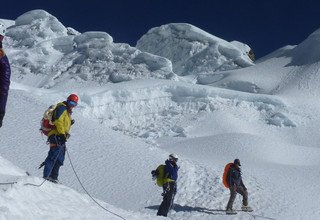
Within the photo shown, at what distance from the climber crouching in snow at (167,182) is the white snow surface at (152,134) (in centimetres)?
61

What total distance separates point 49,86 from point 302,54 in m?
20.7

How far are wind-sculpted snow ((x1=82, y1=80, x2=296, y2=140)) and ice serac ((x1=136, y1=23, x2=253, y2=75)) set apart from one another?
2746 cm

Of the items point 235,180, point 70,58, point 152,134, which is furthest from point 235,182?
point 70,58

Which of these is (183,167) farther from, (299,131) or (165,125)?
(299,131)

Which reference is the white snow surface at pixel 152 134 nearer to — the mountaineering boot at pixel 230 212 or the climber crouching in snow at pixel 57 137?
the mountaineering boot at pixel 230 212

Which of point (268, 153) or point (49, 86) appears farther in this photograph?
point (49, 86)

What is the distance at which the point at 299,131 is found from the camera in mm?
23172

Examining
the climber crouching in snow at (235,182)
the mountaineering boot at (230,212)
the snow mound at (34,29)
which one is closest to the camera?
the mountaineering boot at (230,212)

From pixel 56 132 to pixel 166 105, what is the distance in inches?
758

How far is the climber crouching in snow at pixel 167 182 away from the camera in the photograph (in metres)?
8.79

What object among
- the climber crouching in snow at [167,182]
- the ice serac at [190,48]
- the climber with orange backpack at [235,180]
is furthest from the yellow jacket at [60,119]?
the ice serac at [190,48]

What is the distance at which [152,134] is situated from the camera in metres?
21.3

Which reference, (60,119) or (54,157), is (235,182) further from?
(60,119)

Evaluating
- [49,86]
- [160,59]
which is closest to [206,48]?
[160,59]
